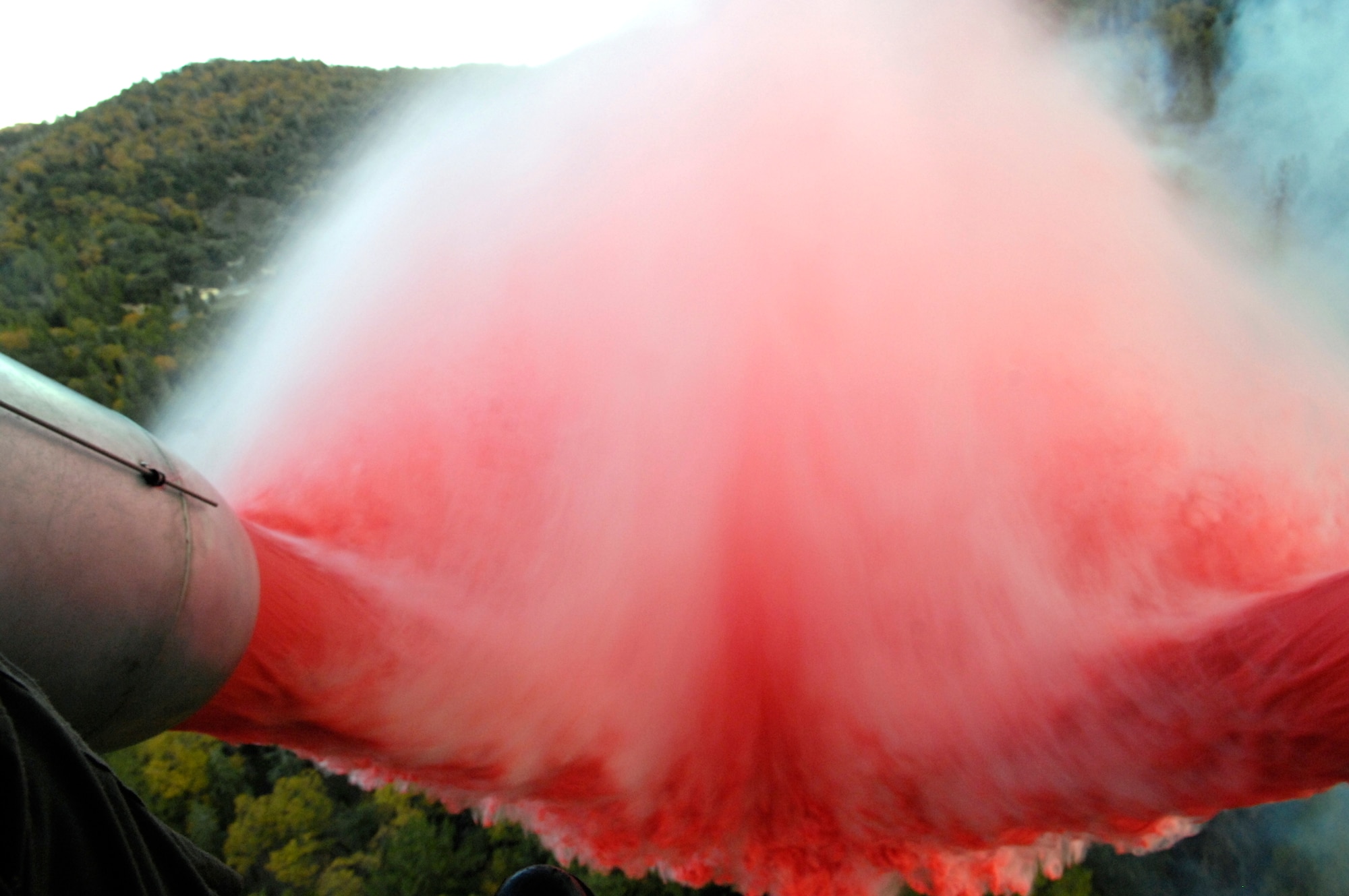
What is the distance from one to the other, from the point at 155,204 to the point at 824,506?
20.9 m

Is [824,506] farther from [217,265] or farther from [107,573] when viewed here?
[217,265]

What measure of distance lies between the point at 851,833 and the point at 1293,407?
2277 millimetres

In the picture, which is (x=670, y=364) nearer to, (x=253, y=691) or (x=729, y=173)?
(x=729, y=173)

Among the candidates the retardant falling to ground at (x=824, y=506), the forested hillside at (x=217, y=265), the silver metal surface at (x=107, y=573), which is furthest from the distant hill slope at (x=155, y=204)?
the silver metal surface at (x=107, y=573)

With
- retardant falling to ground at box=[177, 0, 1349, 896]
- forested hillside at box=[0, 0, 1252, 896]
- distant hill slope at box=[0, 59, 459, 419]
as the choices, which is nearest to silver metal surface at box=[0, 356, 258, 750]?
retardant falling to ground at box=[177, 0, 1349, 896]

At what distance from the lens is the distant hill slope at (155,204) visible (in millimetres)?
13094

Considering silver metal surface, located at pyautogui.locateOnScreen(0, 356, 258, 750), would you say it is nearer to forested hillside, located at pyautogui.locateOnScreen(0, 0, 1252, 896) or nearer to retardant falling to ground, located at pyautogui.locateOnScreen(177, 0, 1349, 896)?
retardant falling to ground, located at pyautogui.locateOnScreen(177, 0, 1349, 896)

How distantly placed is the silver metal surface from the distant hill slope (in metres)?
11.6

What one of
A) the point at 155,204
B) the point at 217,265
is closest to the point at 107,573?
the point at 217,265

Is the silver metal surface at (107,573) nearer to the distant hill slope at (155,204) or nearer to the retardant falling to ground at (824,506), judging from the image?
the retardant falling to ground at (824,506)

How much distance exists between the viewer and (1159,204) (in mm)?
3910

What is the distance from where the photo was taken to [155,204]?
18.6m

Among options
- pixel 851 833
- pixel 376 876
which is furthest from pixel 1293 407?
pixel 376 876

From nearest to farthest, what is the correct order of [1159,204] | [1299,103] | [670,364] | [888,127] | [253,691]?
[253,691] < [670,364] < [888,127] < [1159,204] < [1299,103]
